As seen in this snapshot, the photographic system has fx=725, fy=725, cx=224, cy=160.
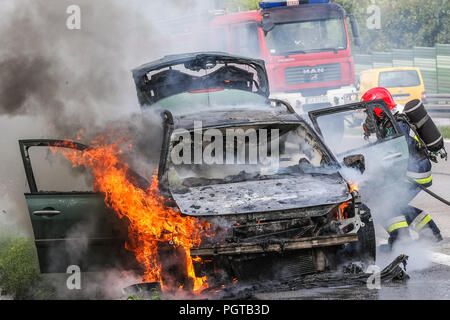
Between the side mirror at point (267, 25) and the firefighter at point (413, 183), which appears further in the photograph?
the side mirror at point (267, 25)

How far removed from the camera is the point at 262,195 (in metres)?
6.04

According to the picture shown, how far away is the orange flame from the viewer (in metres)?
5.69

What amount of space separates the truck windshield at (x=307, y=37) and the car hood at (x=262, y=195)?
40.0 feet

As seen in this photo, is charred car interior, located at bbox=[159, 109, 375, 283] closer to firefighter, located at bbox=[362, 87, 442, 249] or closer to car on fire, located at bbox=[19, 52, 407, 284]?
car on fire, located at bbox=[19, 52, 407, 284]

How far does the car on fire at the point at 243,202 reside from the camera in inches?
225

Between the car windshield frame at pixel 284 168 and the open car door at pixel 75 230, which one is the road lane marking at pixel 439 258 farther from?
the open car door at pixel 75 230

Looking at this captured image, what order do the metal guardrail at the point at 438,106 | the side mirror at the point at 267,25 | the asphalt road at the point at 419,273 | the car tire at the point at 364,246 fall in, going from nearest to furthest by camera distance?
the asphalt road at the point at 419,273 → the car tire at the point at 364,246 → the side mirror at the point at 267,25 → the metal guardrail at the point at 438,106

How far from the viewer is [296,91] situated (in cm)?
1900

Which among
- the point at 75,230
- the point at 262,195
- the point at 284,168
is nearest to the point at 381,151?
the point at 284,168

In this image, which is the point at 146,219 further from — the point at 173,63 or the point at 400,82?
the point at 400,82

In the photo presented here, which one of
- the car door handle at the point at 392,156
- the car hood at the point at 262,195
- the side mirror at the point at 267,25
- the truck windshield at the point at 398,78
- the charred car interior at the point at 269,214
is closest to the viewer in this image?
the charred car interior at the point at 269,214

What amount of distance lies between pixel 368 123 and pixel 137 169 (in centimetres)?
281

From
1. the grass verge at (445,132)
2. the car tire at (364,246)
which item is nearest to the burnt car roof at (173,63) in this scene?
the car tire at (364,246)

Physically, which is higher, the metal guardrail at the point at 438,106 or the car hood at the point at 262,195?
the car hood at the point at 262,195
